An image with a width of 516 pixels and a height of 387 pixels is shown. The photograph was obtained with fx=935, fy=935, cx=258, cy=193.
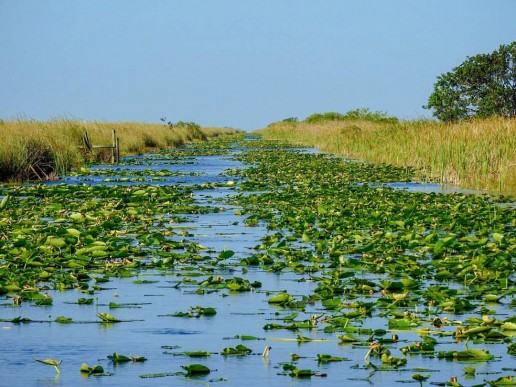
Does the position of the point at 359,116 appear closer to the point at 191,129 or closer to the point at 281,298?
the point at 191,129

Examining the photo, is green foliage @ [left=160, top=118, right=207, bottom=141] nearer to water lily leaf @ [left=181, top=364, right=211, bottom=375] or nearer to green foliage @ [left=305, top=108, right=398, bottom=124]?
green foliage @ [left=305, top=108, right=398, bottom=124]

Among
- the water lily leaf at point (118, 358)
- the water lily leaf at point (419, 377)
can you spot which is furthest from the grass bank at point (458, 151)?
the water lily leaf at point (118, 358)

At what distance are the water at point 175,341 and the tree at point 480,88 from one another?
4081cm

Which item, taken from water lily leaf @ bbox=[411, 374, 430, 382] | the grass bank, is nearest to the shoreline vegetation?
the grass bank

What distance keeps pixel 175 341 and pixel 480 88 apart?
46.3 m

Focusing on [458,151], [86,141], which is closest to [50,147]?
[86,141]

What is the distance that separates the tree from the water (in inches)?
1607

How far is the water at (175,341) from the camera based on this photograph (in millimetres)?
6254

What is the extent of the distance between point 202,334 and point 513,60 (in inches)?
1814

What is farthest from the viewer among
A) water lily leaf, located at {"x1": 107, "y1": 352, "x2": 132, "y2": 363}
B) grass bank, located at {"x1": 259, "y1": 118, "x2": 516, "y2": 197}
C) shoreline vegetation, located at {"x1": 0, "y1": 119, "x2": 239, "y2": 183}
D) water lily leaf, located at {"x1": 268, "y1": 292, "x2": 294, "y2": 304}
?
shoreline vegetation, located at {"x1": 0, "y1": 119, "x2": 239, "y2": 183}

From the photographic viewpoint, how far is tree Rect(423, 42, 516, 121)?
161ft

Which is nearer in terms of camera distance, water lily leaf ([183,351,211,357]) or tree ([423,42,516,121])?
water lily leaf ([183,351,211,357])

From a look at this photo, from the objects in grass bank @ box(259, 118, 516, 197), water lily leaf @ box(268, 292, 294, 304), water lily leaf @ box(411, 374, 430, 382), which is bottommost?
water lily leaf @ box(411, 374, 430, 382)

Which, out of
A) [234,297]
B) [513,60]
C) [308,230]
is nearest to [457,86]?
[513,60]
